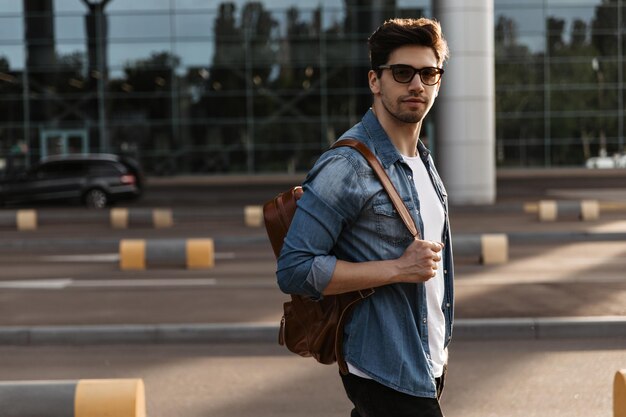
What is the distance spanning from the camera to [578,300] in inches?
386

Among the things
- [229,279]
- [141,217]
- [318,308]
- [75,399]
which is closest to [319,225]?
[318,308]

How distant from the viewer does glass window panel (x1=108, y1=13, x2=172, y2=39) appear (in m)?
39.7

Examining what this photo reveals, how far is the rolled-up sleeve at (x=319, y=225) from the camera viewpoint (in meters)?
2.88

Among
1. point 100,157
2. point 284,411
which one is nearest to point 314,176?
point 284,411

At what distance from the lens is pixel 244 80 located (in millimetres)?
39812

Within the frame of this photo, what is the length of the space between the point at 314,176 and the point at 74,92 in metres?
38.5

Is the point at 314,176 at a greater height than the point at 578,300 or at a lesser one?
greater

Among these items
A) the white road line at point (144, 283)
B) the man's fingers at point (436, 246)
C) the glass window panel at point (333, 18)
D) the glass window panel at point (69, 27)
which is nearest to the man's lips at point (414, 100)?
the man's fingers at point (436, 246)

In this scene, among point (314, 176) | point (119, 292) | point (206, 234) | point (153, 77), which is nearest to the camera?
point (314, 176)

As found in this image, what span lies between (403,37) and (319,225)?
660 millimetres

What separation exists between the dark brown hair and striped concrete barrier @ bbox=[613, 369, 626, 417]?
2.69 m

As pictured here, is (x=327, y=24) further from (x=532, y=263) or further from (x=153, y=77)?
(x=532, y=263)

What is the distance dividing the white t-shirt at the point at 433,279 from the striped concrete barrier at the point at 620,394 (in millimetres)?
2258

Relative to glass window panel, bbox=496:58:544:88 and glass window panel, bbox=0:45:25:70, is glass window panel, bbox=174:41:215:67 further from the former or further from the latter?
glass window panel, bbox=496:58:544:88
